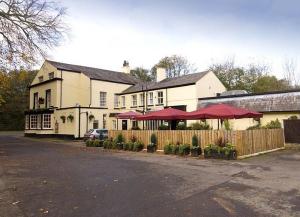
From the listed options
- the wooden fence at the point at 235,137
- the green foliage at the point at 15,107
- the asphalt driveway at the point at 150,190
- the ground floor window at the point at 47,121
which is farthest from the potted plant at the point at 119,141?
the green foliage at the point at 15,107

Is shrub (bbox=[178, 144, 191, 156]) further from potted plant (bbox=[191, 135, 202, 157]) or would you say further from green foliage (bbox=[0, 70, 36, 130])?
green foliage (bbox=[0, 70, 36, 130])

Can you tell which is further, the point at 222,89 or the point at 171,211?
the point at 222,89

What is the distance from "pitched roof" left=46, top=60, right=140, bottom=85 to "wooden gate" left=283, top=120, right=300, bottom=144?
22.9m

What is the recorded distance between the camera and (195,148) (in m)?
18.0

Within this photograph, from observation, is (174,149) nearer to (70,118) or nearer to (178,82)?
(178,82)

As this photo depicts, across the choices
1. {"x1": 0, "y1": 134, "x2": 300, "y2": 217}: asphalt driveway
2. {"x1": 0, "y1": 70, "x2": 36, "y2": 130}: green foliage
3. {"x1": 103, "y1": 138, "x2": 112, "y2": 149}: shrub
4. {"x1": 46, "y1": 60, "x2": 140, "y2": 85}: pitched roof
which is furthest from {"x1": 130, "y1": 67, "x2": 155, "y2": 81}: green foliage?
{"x1": 0, "y1": 134, "x2": 300, "y2": 217}: asphalt driveway

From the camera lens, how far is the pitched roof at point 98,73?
Result: 39.3 m

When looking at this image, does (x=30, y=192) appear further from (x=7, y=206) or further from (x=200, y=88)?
(x=200, y=88)

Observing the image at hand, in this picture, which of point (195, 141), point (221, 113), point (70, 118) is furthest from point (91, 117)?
point (221, 113)

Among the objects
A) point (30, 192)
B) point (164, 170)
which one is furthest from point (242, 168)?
point (30, 192)

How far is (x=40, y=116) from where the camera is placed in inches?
1615

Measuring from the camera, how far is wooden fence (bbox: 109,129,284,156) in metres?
17.1

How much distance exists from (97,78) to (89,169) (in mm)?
26619

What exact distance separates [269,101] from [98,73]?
23.1 m
